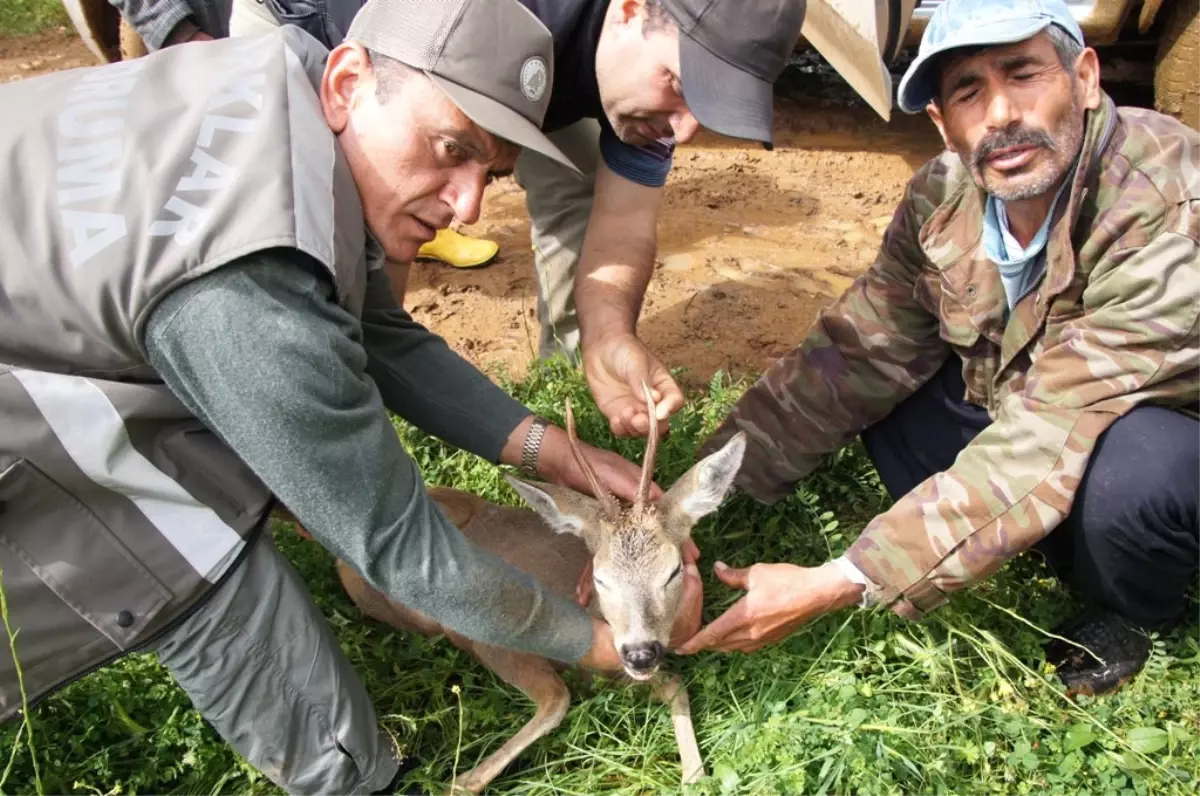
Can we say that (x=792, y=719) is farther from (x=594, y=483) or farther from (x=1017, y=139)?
(x=1017, y=139)

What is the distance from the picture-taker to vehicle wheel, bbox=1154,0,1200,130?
5656 mm

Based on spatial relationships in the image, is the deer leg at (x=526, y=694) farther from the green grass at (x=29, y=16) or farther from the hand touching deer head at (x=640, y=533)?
the green grass at (x=29, y=16)

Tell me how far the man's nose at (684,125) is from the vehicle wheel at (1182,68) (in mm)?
4026

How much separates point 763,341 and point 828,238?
1.18m

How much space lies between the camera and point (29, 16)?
360 inches

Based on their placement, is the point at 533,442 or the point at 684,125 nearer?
the point at 684,125

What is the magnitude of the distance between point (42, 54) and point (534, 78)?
787 centimetres

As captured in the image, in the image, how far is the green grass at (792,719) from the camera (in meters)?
2.66

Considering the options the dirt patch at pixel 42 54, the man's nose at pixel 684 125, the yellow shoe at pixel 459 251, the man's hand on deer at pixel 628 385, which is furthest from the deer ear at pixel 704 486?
the dirt patch at pixel 42 54

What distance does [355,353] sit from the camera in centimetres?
225

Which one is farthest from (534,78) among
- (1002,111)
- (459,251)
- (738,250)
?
(738,250)

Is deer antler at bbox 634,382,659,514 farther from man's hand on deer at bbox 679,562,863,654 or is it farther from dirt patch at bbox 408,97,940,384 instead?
dirt patch at bbox 408,97,940,384

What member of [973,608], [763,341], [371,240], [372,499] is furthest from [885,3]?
[372,499]

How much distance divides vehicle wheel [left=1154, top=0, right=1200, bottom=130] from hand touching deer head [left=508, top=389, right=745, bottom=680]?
13.8 ft
